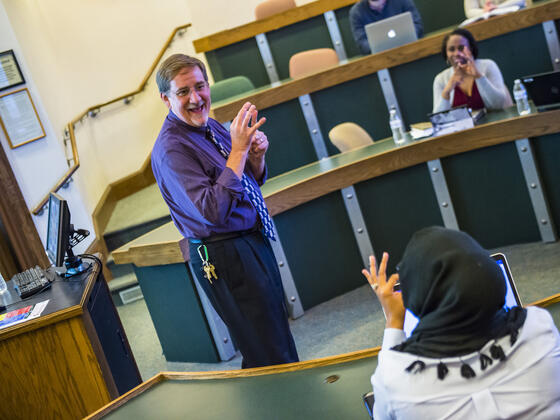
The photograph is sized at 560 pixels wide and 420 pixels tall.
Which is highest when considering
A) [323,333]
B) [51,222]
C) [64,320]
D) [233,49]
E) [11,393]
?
[233,49]

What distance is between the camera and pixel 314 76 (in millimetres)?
4605

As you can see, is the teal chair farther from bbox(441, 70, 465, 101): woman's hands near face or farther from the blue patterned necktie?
the blue patterned necktie

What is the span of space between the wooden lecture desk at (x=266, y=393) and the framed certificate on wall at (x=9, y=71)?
4214 millimetres

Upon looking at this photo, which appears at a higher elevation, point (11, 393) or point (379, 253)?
point (11, 393)

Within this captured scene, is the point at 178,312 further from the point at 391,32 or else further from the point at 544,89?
the point at 391,32

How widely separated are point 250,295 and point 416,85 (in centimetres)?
269

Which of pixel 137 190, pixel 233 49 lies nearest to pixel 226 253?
pixel 233 49

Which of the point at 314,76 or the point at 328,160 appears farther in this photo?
the point at 314,76

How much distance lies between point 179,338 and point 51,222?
3.21 feet

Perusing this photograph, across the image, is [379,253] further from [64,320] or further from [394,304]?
[394,304]

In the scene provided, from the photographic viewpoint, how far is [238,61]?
574cm

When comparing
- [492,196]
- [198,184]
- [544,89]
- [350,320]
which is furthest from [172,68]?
[492,196]

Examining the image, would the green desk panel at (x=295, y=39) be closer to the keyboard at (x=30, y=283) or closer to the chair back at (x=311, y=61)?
the chair back at (x=311, y=61)

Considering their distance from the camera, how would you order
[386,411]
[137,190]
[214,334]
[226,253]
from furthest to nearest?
1. [137,190]
2. [214,334]
3. [226,253]
4. [386,411]
